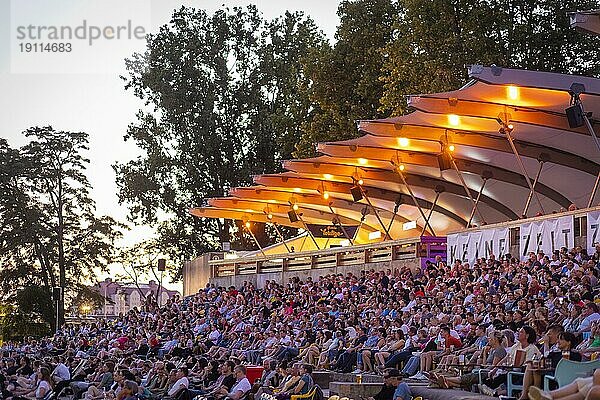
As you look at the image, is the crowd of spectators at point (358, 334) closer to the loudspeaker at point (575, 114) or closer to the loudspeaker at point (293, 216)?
the loudspeaker at point (575, 114)

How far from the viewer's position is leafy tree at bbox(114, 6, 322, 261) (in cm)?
5634

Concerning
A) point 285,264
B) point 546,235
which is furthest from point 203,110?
point 546,235

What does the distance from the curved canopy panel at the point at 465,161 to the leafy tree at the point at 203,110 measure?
43.1ft

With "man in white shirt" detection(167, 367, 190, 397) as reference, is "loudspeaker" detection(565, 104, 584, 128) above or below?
above

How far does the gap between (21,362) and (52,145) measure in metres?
32.0

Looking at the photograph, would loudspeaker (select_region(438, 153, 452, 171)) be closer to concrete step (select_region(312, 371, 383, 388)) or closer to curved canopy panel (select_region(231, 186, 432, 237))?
curved canopy panel (select_region(231, 186, 432, 237))

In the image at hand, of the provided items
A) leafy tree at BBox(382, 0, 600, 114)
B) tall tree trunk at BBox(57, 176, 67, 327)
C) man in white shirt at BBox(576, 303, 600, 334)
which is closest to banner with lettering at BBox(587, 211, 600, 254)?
man in white shirt at BBox(576, 303, 600, 334)

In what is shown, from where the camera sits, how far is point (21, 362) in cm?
3078

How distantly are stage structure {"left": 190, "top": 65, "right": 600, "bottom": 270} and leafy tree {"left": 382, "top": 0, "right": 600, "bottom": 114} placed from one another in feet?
13.9

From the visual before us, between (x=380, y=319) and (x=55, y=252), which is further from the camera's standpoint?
(x=55, y=252)

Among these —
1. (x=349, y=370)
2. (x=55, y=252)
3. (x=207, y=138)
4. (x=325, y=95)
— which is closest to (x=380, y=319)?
(x=349, y=370)

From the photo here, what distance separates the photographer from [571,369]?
37.5ft

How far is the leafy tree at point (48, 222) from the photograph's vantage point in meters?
58.4

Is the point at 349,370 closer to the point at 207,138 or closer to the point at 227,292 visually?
the point at 227,292
